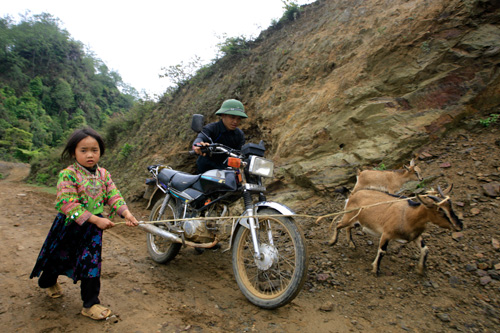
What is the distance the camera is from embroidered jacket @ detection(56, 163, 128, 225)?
239cm

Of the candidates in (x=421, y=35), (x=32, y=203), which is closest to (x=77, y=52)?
(x=32, y=203)

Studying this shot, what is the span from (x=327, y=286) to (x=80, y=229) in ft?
8.91

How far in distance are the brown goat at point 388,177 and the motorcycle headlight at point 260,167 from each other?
2.17 m

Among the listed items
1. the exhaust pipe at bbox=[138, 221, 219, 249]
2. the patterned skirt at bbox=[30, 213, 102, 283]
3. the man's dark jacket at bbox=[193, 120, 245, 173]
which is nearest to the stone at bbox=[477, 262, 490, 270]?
the exhaust pipe at bbox=[138, 221, 219, 249]

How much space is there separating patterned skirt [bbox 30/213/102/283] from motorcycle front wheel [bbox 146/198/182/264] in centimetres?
131

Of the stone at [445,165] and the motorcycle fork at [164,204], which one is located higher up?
the stone at [445,165]

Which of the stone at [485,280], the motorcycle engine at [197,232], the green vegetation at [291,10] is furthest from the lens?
the green vegetation at [291,10]

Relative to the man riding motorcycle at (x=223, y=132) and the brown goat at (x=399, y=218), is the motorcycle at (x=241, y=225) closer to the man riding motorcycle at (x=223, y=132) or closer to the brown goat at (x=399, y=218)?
the man riding motorcycle at (x=223, y=132)

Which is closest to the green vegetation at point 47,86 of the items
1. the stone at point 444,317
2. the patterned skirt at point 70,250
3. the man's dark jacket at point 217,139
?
the man's dark jacket at point 217,139

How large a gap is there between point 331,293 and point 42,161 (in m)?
18.9

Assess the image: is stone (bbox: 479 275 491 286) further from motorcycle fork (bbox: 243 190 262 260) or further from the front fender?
motorcycle fork (bbox: 243 190 262 260)

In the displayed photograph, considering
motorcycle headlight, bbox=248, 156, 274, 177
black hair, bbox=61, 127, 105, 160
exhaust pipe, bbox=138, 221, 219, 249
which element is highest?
black hair, bbox=61, 127, 105, 160

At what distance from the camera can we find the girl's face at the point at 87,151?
2.54m

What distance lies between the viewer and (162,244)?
14.0 feet
